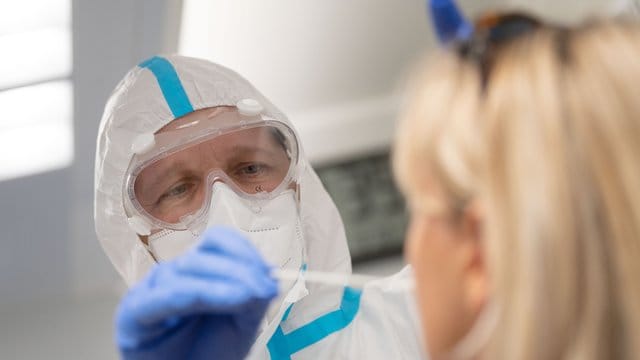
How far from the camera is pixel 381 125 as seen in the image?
267 centimetres

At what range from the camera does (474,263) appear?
0.85 meters

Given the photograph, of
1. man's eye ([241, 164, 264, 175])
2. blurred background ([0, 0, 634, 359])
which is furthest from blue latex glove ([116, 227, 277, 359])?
blurred background ([0, 0, 634, 359])

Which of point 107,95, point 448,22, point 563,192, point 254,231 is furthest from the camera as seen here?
point 107,95

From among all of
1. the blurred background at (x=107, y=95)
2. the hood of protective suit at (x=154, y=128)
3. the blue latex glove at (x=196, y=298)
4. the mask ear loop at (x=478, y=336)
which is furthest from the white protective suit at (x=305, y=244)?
the mask ear loop at (x=478, y=336)

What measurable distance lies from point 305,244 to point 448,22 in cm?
70

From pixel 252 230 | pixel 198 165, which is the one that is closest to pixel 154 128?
pixel 198 165

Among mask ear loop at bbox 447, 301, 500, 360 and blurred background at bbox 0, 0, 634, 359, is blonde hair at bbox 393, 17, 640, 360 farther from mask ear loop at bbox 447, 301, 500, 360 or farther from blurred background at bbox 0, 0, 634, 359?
blurred background at bbox 0, 0, 634, 359

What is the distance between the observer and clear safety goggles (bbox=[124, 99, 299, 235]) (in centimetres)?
142

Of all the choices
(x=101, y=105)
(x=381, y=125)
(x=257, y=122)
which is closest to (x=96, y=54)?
(x=101, y=105)

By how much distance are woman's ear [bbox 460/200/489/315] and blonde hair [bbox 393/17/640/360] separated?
0.11 feet

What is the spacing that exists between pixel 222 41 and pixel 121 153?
524 millimetres

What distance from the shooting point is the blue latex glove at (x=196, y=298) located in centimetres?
92

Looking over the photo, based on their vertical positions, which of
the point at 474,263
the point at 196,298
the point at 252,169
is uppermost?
the point at 474,263

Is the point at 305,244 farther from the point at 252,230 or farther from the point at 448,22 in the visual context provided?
the point at 448,22
